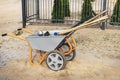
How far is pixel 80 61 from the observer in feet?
20.2

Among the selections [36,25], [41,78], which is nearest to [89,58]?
[41,78]

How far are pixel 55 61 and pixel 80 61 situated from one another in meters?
0.85

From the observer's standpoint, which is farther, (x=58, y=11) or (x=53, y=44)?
(x=58, y=11)

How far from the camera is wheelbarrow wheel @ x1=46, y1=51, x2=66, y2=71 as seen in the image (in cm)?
543

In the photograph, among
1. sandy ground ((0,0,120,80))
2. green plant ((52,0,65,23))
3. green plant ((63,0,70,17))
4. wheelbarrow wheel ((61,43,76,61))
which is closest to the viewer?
sandy ground ((0,0,120,80))

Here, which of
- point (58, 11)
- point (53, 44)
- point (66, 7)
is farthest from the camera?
point (66, 7)

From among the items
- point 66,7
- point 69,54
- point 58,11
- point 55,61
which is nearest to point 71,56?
point 69,54

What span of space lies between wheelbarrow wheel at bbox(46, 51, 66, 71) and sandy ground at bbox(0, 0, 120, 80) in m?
0.10

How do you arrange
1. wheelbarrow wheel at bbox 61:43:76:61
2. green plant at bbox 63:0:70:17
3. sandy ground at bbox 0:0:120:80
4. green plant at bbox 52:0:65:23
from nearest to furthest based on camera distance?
sandy ground at bbox 0:0:120:80 < wheelbarrow wheel at bbox 61:43:76:61 < green plant at bbox 52:0:65:23 < green plant at bbox 63:0:70:17

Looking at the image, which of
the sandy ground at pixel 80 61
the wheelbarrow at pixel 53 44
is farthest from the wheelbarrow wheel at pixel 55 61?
the sandy ground at pixel 80 61

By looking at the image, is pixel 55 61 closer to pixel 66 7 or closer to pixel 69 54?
pixel 69 54

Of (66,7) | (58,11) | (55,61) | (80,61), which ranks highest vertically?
(66,7)

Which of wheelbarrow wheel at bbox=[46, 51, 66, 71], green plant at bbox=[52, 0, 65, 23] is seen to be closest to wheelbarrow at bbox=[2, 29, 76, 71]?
wheelbarrow wheel at bbox=[46, 51, 66, 71]

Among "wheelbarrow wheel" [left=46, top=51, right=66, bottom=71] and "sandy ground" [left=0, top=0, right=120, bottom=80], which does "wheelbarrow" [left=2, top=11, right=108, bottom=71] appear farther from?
A: "sandy ground" [left=0, top=0, right=120, bottom=80]
